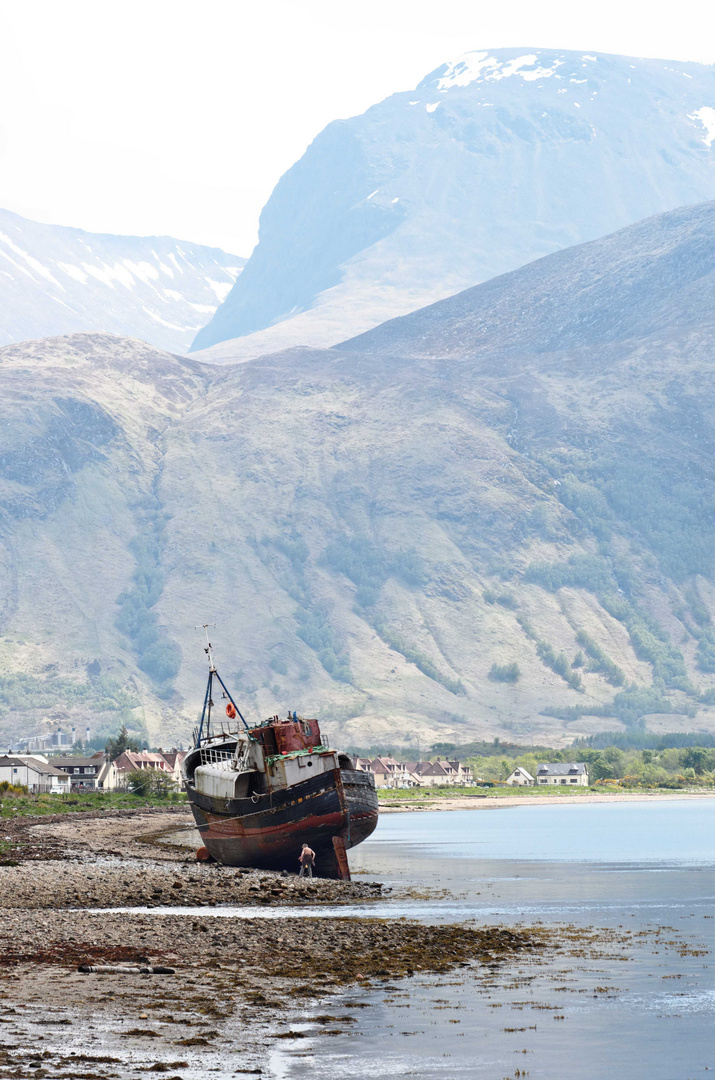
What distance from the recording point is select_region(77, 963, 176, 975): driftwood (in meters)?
37.3

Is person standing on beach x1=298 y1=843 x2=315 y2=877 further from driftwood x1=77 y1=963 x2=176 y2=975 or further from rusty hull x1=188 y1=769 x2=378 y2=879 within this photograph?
driftwood x1=77 y1=963 x2=176 y2=975

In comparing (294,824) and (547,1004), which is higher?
(294,824)

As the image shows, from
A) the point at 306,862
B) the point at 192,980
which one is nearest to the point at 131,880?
the point at 306,862

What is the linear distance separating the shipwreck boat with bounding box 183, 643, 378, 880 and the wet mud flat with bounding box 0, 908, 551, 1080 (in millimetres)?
23447

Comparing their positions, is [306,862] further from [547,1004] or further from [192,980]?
[547,1004]

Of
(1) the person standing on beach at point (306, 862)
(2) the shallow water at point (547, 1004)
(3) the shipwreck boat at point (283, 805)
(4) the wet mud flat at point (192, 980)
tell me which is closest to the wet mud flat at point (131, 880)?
(1) the person standing on beach at point (306, 862)

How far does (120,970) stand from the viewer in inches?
1484

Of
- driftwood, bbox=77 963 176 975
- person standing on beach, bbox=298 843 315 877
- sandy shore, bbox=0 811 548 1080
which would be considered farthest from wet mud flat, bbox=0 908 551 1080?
person standing on beach, bbox=298 843 315 877

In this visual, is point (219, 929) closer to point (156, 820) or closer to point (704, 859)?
point (704, 859)

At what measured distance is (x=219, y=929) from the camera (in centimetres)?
4694

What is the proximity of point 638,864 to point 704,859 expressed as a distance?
853cm

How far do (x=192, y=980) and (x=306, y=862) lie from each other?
39.6 m

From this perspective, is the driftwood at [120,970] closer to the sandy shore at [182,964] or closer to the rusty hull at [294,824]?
the sandy shore at [182,964]

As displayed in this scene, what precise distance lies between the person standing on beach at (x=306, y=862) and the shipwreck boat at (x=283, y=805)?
0.78 metres
